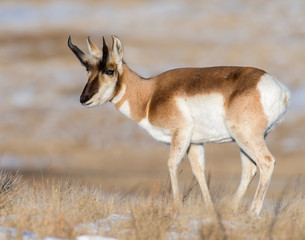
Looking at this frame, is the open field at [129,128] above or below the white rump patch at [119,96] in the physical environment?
below

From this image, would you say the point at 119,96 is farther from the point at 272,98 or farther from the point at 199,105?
the point at 272,98

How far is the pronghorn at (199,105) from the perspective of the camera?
26.6ft

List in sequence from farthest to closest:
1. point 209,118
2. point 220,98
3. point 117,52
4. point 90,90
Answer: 1. point 117,52
2. point 90,90
3. point 209,118
4. point 220,98

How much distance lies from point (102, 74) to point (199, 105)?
155 centimetres

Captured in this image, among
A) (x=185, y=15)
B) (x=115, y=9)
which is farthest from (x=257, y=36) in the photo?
(x=115, y=9)

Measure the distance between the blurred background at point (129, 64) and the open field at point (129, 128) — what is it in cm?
9

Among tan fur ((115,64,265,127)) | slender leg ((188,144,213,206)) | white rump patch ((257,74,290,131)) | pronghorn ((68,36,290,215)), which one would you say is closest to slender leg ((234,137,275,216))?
pronghorn ((68,36,290,215))

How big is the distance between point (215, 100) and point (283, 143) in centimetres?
2285

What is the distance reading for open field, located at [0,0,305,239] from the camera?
Result: 6797mm

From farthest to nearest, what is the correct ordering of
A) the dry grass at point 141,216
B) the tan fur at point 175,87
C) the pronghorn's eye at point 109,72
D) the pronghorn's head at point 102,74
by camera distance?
1. the pronghorn's eye at point 109,72
2. the pronghorn's head at point 102,74
3. the tan fur at point 175,87
4. the dry grass at point 141,216

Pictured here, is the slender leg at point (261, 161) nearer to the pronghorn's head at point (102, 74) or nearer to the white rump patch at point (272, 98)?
the white rump patch at point (272, 98)

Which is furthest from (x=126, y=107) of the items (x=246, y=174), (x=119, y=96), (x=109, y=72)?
(x=246, y=174)

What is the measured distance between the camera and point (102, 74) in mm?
9102

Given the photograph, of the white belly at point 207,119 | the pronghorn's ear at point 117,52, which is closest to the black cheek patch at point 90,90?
the pronghorn's ear at point 117,52
